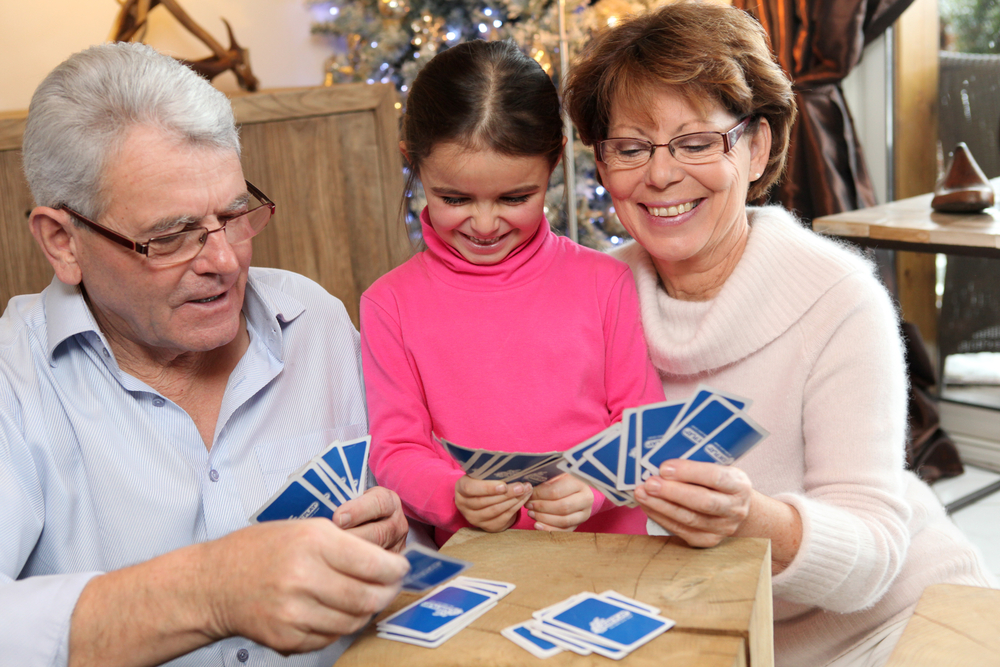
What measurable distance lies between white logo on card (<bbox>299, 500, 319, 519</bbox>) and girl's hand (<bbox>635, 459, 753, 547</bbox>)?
482 millimetres

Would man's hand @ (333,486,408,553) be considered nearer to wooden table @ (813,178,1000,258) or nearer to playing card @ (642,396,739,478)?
playing card @ (642,396,739,478)

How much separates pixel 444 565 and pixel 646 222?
90cm

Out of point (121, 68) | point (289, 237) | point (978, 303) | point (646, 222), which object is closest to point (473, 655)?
point (646, 222)

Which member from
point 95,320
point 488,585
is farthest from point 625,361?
point 95,320

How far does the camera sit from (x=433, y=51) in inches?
188

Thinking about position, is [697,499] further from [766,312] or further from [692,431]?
[766,312]

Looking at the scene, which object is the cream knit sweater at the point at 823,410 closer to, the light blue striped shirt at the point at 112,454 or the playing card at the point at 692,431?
the playing card at the point at 692,431

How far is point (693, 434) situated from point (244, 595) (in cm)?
64

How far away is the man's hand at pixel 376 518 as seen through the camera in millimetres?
1316

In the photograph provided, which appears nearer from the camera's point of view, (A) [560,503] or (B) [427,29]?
(A) [560,503]

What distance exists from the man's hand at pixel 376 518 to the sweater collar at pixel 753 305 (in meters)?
0.65

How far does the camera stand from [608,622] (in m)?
1.06

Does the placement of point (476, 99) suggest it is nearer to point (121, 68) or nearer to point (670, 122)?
point (670, 122)

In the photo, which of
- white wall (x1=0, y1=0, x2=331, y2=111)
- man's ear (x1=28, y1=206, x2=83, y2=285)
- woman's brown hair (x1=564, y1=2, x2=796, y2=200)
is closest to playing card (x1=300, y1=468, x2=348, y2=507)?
man's ear (x1=28, y1=206, x2=83, y2=285)
